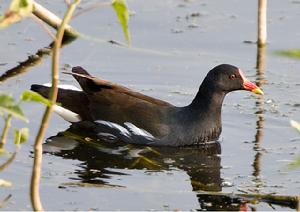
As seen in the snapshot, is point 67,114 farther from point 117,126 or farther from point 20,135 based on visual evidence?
point 20,135

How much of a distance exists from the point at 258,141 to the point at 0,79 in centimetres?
260

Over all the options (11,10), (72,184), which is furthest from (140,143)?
(11,10)

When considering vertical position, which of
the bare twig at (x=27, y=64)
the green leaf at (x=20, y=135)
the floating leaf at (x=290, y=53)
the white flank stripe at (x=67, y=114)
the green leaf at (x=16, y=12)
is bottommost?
the white flank stripe at (x=67, y=114)

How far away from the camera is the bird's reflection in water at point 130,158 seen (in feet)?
20.7

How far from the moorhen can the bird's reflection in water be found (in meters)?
0.10

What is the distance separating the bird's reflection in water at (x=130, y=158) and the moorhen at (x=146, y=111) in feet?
0.34

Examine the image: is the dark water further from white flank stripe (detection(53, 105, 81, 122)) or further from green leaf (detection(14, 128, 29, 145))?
green leaf (detection(14, 128, 29, 145))

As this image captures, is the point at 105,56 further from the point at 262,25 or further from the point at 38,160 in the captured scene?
the point at 38,160

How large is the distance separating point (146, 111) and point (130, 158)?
57 centimetres

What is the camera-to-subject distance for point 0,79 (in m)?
8.27

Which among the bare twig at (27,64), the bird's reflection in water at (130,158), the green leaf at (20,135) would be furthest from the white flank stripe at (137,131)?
the green leaf at (20,135)

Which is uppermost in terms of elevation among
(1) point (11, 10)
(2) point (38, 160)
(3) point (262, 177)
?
(1) point (11, 10)

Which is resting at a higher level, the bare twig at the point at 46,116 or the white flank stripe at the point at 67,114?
the bare twig at the point at 46,116

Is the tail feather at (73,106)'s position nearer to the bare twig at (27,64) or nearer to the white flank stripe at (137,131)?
the white flank stripe at (137,131)
